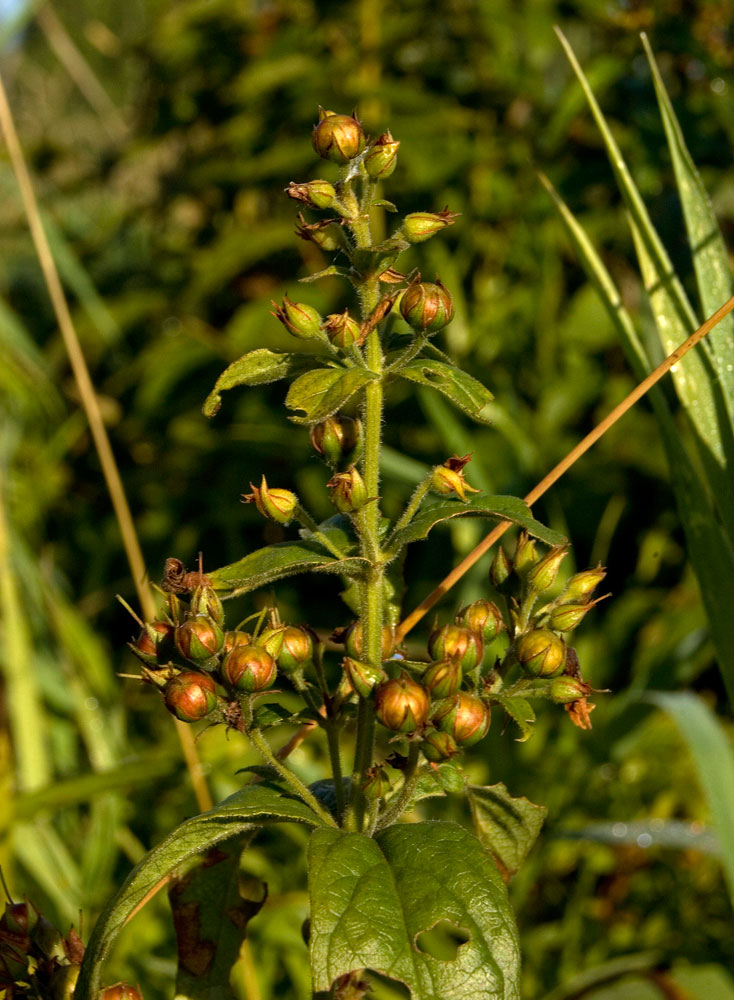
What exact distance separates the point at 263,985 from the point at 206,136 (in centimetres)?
253

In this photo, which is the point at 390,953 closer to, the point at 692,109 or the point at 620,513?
the point at 620,513

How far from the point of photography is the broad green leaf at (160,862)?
0.78m

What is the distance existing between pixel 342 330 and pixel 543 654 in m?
0.31

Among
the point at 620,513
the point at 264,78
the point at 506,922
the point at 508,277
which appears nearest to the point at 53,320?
the point at 264,78

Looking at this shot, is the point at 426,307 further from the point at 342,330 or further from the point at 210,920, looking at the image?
the point at 210,920

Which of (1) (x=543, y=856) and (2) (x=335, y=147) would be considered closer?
(2) (x=335, y=147)

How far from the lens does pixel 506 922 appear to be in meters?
0.76

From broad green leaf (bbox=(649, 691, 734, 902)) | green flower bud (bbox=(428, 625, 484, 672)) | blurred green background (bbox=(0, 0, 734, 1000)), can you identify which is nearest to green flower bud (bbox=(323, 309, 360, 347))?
green flower bud (bbox=(428, 625, 484, 672))

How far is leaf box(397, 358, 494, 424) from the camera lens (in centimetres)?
87

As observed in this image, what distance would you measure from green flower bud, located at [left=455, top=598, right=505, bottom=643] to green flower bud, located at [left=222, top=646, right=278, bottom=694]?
16 cm

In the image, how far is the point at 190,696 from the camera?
0.84 m

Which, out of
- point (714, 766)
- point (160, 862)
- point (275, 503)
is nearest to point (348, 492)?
point (275, 503)

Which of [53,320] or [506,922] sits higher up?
[506,922]

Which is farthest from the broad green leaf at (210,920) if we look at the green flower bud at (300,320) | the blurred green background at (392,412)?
the blurred green background at (392,412)
